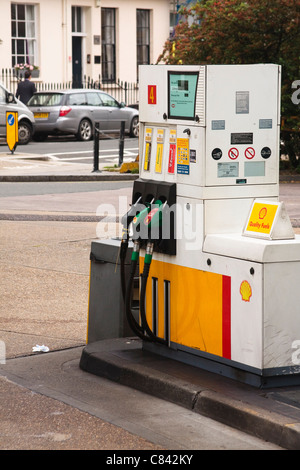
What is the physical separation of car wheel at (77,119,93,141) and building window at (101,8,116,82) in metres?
11.1

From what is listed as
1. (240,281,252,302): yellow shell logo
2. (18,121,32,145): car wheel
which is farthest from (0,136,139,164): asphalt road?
(240,281,252,302): yellow shell logo

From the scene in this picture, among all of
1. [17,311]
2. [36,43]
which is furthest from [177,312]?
[36,43]

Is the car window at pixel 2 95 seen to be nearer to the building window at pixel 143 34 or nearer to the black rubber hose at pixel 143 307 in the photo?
the building window at pixel 143 34

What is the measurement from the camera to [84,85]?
39.5 m

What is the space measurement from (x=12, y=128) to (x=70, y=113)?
16.3ft

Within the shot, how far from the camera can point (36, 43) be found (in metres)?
37.3

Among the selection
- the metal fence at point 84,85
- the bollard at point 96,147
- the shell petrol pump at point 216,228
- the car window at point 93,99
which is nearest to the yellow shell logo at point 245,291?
the shell petrol pump at point 216,228

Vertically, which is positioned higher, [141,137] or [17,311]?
[141,137]

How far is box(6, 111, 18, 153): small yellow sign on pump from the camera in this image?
23.9 m

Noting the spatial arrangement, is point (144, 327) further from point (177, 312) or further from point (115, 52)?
point (115, 52)

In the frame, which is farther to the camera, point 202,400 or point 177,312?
point 177,312

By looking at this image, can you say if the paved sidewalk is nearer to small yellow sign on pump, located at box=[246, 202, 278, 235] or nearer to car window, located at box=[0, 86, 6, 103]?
small yellow sign on pump, located at box=[246, 202, 278, 235]

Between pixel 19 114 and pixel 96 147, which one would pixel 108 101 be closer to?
pixel 19 114

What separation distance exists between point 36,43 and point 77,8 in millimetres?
2806
